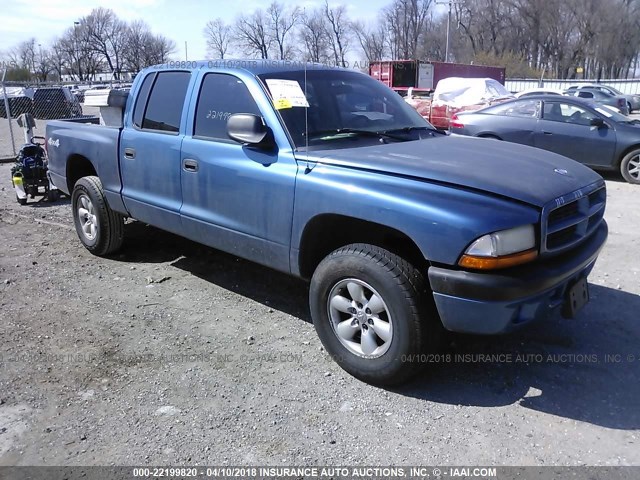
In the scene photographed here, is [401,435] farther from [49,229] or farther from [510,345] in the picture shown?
[49,229]

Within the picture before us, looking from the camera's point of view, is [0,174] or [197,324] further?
[0,174]

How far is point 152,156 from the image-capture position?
14.9 ft

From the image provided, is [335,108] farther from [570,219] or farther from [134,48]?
[134,48]

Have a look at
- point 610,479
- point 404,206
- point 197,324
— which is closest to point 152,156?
point 197,324

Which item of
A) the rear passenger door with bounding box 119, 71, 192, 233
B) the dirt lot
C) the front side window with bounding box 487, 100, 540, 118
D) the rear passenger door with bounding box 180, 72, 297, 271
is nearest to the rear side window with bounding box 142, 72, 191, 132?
the rear passenger door with bounding box 119, 71, 192, 233

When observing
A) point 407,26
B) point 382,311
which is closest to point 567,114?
point 382,311

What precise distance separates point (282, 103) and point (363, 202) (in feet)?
3.49

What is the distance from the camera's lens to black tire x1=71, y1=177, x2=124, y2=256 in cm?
536

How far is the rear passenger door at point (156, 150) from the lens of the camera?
4.40m

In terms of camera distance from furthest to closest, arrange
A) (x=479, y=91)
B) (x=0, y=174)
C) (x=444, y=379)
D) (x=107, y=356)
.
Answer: (x=479, y=91) < (x=0, y=174) < (x=107, y=356) < (x=444, y=379)

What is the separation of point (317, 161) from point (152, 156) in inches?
70.9

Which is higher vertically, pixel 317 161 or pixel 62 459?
pixel 317 161

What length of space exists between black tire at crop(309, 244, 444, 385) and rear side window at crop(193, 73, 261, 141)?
4.39 feet

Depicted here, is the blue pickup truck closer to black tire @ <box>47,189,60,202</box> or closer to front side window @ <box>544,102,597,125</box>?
black tire @ <box>47,189,60,202</box>
